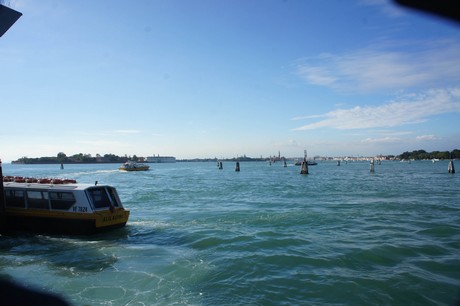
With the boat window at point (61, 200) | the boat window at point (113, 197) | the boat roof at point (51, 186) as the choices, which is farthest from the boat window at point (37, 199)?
the boat window at point (113, 197)

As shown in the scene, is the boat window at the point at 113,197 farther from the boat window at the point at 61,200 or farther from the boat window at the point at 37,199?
the boat window at the point at 37,199

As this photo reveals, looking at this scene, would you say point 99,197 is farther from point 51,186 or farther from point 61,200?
point 51,186

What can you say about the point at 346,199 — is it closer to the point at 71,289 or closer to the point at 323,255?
the point at 323,255

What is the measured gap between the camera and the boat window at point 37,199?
18.4m

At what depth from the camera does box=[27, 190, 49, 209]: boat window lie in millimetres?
18359

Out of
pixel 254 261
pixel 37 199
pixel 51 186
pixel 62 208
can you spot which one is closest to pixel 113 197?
pixel 62 208

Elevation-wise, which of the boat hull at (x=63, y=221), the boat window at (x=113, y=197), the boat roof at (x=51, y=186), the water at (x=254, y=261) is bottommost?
the water at (x=254, y=261)

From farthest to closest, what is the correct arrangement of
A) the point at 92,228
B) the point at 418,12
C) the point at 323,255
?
the point at 92,228 → the point at 323,255 → the point at 418,12

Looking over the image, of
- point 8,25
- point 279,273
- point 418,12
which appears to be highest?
point 8,25

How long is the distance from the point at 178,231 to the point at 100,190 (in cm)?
472

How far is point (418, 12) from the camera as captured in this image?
10.8 feet

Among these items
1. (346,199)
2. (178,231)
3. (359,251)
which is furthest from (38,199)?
(346,199)

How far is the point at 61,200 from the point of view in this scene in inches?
706

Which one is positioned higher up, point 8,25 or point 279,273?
point 8,25
